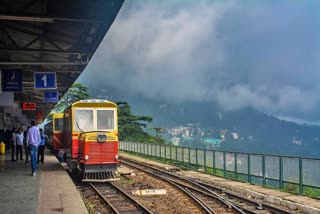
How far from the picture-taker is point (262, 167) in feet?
52.6

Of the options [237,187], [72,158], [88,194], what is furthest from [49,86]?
[237,187]

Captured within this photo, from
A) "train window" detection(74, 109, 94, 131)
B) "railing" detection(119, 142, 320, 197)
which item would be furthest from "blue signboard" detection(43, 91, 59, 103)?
"train window" detection(74, 109, 94, 131)

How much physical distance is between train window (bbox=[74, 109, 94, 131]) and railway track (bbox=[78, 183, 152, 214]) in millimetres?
2218

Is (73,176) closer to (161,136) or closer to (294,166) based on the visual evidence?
(294,166)

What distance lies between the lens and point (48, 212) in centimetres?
899

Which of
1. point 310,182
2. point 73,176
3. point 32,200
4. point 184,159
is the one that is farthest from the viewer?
point 184,159

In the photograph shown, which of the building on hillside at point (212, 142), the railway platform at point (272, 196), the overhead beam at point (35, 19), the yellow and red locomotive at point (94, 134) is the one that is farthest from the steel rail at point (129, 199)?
the building on hillside at point (212, 142)

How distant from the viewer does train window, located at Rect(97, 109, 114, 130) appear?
1664cm

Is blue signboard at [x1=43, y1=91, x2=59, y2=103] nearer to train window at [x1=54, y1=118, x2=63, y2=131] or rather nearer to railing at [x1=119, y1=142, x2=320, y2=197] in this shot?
train window at [x1=54, y1=118, x2=63, y2=131]

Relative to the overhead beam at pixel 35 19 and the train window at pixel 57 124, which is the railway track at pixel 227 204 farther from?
the train window at pixel 57 124

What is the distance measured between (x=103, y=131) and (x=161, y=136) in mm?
52899

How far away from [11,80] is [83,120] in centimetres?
458

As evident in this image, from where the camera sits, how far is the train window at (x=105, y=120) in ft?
54.6

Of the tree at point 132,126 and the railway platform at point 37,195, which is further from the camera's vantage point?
the tree at point 132,126
